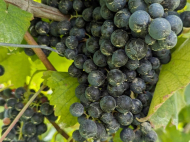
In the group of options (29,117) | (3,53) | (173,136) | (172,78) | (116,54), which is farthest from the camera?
(173,136)

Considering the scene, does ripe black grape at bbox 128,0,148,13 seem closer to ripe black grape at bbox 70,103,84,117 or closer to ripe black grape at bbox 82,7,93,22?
ripe black grape at bbox 82,7,93,22

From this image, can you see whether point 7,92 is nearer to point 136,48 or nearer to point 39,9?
point 39,9

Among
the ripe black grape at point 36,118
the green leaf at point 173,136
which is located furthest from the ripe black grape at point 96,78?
the green leaf at point 173,136

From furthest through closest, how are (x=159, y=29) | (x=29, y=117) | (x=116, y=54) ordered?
(x=29, y=117), (x=116, y=54), (x=159, y=29)

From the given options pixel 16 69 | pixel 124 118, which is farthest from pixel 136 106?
pixel 16 69

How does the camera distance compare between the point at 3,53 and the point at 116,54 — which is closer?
the point at 116,54

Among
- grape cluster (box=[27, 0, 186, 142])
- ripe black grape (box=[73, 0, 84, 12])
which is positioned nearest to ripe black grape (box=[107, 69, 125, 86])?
grape cluster (box=[27, 0, 186, 142])
